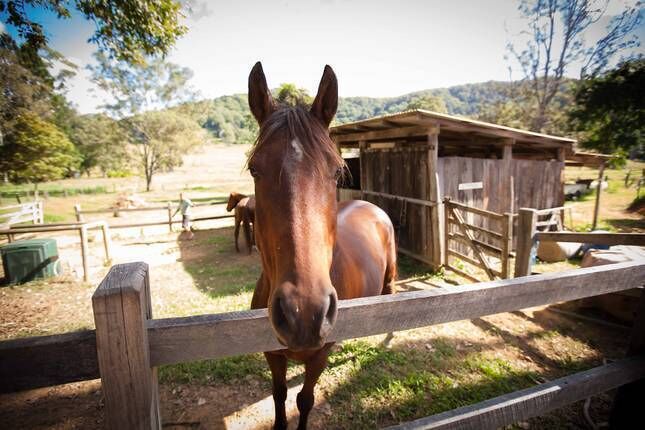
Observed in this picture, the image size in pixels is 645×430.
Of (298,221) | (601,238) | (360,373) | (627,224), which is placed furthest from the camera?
(627,224)

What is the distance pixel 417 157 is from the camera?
704cm

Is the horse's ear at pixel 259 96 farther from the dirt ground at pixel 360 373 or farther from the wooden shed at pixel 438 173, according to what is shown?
the wooden shed at pixel 438 173

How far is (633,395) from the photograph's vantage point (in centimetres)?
195

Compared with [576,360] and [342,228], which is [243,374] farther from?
[576,360]

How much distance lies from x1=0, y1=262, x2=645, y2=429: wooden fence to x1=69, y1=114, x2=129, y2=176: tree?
36.5 meters

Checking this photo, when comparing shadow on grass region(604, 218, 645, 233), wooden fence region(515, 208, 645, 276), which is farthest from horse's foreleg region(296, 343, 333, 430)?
shadow on grass region(604, 218, 645, 233)

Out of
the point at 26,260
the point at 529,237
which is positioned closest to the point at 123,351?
the point at 529,237

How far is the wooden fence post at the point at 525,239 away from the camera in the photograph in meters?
4.02

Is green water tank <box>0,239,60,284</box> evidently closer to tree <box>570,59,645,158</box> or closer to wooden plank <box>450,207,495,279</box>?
wooden plank <box>450,207,495,279</box>

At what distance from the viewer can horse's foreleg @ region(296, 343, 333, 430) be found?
210 cm

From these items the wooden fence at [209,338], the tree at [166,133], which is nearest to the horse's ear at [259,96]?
the wooden fence at [209,338]

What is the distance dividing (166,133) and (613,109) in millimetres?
37821

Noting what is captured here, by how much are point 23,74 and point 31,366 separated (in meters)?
12.9

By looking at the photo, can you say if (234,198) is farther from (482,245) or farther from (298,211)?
(298,211)
